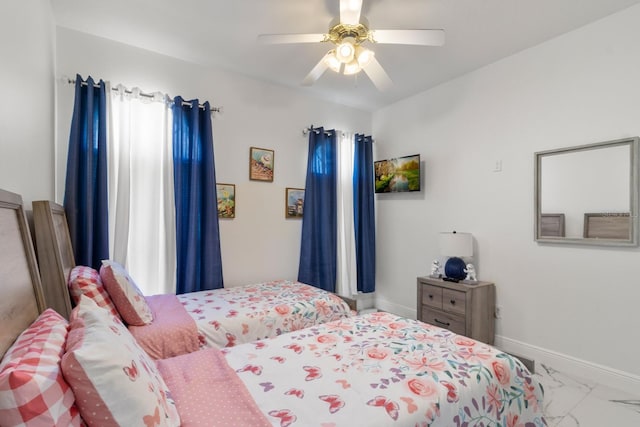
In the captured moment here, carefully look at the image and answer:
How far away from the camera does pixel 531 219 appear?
2.78 meters

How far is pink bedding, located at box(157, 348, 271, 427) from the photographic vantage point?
1013 mm

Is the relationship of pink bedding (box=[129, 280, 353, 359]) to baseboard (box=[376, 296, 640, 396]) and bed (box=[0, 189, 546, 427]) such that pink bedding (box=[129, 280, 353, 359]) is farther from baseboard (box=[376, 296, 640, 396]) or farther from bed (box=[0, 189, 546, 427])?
baseboard (box=[376, 296, 640, 396])

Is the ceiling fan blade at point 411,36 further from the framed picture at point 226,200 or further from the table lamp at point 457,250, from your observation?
the framed picture at point 226,200

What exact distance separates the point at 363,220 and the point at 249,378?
299cm

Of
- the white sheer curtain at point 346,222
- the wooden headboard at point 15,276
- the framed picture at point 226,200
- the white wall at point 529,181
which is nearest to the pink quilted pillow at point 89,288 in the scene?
the wooden headboard at point 15,276

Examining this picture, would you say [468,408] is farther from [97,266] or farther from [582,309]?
[97,266]

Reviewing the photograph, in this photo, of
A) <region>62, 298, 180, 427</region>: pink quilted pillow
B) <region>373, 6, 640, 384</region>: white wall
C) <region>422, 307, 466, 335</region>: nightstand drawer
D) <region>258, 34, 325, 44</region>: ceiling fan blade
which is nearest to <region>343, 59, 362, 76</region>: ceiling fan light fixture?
<region>258, 34, 325, 44</region>: ceiling fan blade

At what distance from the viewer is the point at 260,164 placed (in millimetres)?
3443

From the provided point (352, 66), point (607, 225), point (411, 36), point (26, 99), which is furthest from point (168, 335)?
point (607, 225)

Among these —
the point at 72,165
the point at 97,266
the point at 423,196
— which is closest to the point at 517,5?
the point at 423,196

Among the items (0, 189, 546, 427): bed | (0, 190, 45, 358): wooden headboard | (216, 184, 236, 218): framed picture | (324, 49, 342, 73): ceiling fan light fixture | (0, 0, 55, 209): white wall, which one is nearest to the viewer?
(0, 189, 546, 427): bed

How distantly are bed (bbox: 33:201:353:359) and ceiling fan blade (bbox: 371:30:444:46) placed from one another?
6.50 feet

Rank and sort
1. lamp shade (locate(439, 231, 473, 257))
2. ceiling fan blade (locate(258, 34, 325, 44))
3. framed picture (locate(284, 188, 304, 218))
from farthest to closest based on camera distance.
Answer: framed picture (locate(284, 188, 304, 218)), lamp shade (locate(439, 231, 473, 257)), ceiling fan blade (locate(258, 34, 325, 44))

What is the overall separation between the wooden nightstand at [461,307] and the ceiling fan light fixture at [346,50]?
2.22 meters
